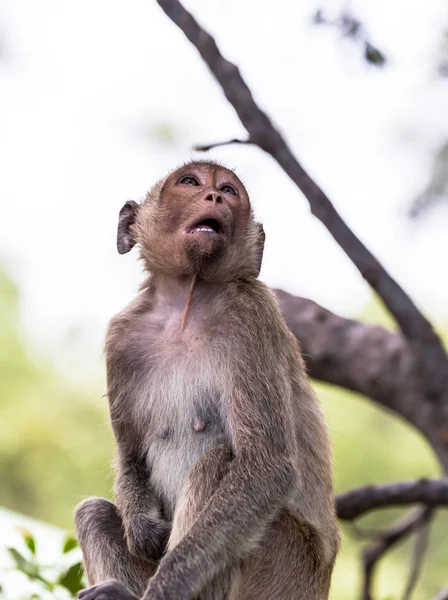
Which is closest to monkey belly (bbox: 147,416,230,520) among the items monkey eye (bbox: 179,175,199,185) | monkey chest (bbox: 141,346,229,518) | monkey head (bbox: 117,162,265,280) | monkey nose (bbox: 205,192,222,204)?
monkey chest (bbox: 141,346,229,518)

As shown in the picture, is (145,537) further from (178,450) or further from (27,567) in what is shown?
(27,567)

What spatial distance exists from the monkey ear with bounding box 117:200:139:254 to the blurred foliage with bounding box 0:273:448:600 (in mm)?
11019

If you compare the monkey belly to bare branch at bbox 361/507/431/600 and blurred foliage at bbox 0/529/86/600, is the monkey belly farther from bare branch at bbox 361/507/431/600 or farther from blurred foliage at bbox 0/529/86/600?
bare branch at bbox 361/507/431/600

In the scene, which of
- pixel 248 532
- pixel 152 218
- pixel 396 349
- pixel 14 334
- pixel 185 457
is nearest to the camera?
pixel 248 532

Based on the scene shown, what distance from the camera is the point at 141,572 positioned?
4.66 metres

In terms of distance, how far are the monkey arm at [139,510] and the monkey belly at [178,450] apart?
9 centimetres

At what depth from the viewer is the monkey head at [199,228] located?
4.61 metres

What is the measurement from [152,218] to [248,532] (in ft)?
4.91

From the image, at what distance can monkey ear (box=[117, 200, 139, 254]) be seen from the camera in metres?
4.97

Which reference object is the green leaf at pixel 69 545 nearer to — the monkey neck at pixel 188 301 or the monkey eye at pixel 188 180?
the monkey neck at pixel 188 301

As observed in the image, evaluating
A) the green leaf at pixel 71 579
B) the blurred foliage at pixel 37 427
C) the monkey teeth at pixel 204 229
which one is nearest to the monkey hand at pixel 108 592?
the green leaf at pixel 71 579

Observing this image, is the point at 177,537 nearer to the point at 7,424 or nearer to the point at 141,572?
the point at 141,572

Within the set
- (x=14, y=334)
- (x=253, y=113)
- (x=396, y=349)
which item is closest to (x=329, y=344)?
(x=396, y=349)

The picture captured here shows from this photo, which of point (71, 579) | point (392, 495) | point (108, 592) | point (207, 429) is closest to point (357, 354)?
point (392, 495)
